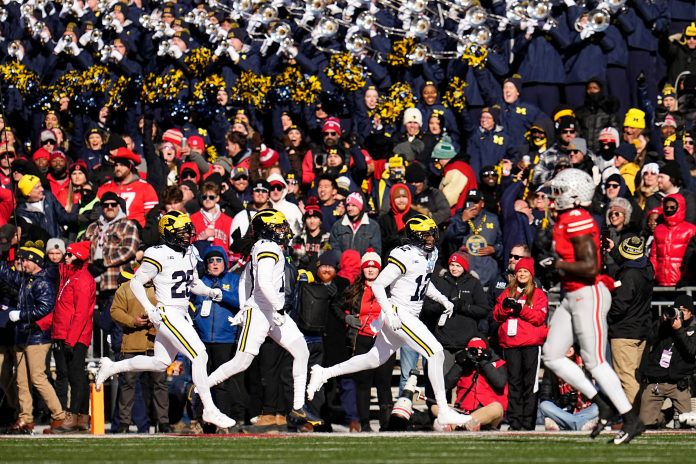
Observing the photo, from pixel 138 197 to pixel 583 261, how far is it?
7340 millimetres

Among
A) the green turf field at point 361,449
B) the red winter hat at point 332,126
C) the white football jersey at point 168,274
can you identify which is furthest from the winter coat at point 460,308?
the red winter hat at point 332,126

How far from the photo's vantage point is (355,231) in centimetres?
1714

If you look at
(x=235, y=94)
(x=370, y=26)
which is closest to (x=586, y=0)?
(x=370, y=26)

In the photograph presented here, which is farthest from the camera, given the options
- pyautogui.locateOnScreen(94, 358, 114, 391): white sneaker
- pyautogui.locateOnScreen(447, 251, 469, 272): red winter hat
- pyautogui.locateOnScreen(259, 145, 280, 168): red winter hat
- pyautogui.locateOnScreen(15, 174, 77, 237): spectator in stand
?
pyautogui.locateOnScreen(259, 145, 280, 168): red winter hat

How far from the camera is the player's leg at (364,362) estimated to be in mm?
14750

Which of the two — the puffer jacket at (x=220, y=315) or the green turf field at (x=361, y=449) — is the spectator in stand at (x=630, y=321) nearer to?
the green turf field at (x=361, y=449)

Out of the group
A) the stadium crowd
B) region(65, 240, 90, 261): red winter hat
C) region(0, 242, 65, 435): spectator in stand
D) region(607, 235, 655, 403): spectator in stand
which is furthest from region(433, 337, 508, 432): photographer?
region(0, 242, 65, 435): spectator in stand

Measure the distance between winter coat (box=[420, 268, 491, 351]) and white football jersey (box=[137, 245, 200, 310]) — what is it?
98.7 inches

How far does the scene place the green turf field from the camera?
11219 mm

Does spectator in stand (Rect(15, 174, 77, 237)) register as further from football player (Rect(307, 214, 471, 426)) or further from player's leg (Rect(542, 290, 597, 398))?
player's leg (Rect(542, 290, 597, 398))

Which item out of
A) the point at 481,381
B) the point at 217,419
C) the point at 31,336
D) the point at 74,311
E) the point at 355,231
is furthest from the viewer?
the point at 355,231

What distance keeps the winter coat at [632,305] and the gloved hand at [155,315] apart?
4102 millimetres

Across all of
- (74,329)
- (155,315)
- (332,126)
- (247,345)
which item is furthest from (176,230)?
(332,126)

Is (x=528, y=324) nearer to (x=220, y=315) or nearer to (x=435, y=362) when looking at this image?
(x=435, y=362)
